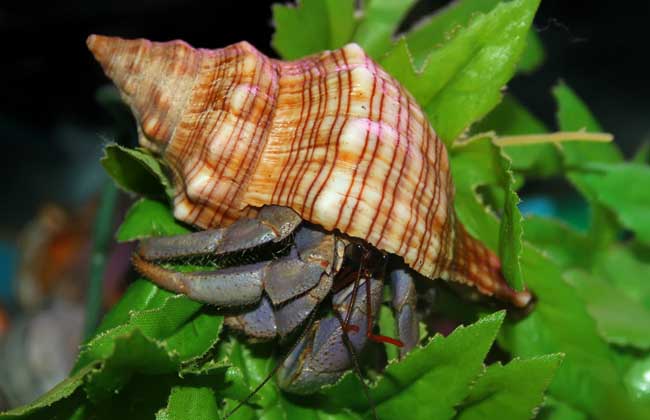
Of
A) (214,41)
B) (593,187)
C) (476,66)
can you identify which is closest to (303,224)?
(476,66)

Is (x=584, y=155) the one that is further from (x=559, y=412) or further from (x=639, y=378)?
(x=559, y=412)

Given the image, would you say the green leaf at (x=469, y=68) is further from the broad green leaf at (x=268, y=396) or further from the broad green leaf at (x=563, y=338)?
the broad green leaf at (x=268, y=396)

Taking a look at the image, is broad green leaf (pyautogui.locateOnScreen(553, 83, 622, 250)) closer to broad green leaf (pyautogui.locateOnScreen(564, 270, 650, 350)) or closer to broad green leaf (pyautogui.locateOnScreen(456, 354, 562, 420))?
broad green leaf (pyautogui.locateOnScreen(564, 270, 650, 350))

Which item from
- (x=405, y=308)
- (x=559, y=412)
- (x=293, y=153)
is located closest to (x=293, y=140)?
(x=293, y=153)

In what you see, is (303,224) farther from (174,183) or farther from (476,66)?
(476,66)

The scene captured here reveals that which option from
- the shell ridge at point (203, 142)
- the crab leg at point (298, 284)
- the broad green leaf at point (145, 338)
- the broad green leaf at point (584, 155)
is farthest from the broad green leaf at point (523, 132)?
the broad green leaf at point (145, 338)

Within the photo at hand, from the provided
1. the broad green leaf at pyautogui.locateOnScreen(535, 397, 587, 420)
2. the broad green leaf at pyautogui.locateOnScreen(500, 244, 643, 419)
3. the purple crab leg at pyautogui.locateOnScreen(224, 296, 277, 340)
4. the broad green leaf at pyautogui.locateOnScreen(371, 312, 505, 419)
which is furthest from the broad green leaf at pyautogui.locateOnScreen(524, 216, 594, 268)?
the purple crab leg at pyautogui.locateOnScreen(224, 296, 277, 340)
